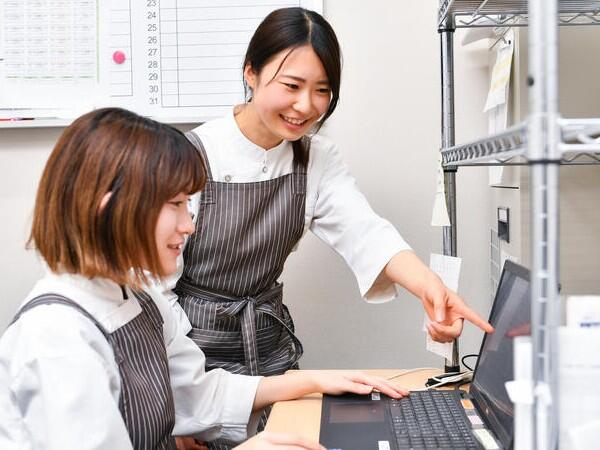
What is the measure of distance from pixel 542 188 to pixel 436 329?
613mm

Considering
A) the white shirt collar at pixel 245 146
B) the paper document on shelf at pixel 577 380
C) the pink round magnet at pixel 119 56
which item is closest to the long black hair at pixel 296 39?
the white shirt collar at pixel 245 146

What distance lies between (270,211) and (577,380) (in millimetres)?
869

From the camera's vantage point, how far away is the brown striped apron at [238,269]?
1.32 meters

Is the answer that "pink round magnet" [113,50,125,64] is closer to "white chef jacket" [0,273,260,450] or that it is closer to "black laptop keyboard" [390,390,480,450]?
"white chef jacket" [0,273,260,450]

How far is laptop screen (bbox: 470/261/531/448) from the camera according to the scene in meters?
0.85

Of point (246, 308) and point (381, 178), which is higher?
point (381, 178)

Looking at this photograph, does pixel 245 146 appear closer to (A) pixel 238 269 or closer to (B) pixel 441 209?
(A) pixel 238 269

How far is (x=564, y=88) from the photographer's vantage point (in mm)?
1282

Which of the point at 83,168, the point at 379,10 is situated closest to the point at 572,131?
the point at 83,168

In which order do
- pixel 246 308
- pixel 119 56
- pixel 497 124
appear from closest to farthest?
pixel 246 308 → pixel 497 124 → pixel 119 56

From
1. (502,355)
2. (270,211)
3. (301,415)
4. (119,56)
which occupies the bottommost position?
(301,415)

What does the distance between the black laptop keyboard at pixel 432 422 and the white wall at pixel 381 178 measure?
676mm

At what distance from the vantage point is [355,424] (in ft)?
3.22

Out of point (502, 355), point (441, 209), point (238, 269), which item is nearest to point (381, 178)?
point (441, 209)
